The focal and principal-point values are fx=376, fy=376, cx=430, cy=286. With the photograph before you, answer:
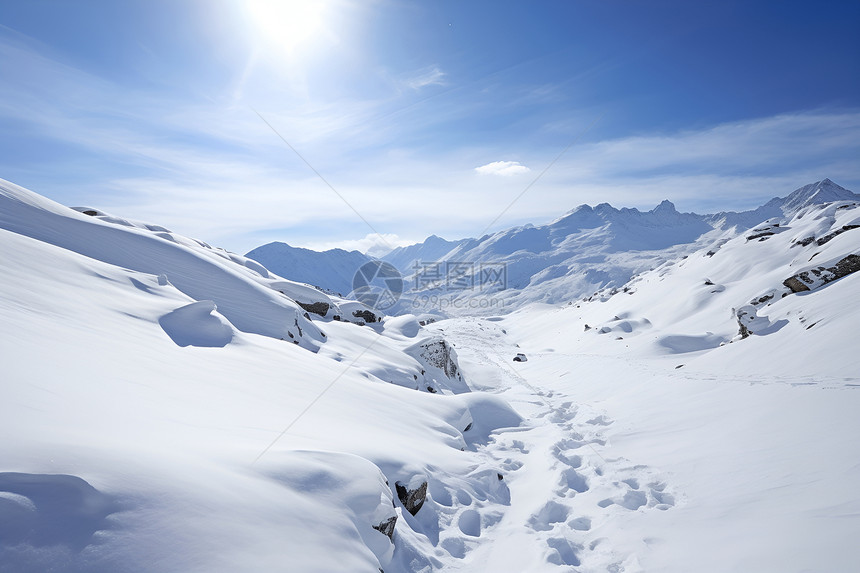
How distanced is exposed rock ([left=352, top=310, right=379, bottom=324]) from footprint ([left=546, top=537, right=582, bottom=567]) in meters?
25.0

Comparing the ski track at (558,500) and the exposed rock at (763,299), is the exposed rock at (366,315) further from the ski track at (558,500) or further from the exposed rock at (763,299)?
the exposed rock at (763,299)

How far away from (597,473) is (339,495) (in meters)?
6.02

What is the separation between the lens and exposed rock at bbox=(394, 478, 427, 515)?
6230 mm

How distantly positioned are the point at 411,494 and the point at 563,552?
246 centimetres

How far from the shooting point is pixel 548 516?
6.75 m

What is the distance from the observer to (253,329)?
1448 cm

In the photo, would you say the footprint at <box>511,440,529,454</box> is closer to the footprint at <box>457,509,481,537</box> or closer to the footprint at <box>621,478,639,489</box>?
the footprint at <box>621,478,639,489</box>

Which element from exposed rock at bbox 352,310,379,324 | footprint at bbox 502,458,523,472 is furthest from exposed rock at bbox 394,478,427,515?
exposed rock at bbox 352,310,379,324

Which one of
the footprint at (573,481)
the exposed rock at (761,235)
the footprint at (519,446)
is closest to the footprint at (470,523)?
the footprint at (573,481)

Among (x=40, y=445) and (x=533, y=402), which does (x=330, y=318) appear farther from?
(x=40, y=445)

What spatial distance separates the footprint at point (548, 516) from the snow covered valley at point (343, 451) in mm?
72

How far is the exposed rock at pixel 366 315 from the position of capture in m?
29.8

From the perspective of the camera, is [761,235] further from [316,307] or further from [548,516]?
[548,516]

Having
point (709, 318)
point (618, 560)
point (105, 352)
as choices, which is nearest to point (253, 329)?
point (105, 352)
